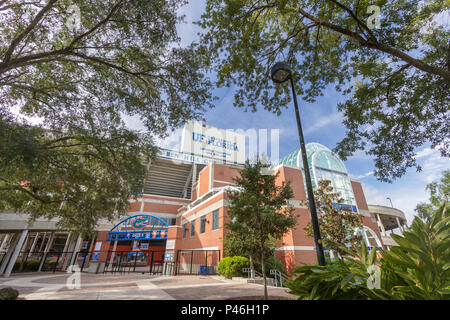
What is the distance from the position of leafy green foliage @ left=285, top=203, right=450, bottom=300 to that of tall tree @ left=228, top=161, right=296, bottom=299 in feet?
23.7

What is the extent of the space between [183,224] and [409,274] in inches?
1283

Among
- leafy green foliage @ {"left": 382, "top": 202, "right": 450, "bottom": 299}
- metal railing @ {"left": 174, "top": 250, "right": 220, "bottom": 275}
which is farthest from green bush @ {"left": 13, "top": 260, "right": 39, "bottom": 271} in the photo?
leafy green foliage @ {"left": 382, "top": 202, "right": 450, "bottom": 299}

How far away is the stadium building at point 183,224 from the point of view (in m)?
19.0

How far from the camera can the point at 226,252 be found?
1761cm

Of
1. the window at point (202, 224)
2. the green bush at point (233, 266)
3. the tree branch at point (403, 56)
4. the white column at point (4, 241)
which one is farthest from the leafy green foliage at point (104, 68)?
the white column at point (4, 241)

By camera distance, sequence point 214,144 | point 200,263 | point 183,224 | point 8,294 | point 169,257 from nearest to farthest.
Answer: point 8,294
point 169,257
point 200,263
point 183,224
point 214,144

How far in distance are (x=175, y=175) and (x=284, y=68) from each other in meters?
37.7

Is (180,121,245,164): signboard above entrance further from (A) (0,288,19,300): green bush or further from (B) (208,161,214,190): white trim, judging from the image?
(A) (0,288,19,300): green bush

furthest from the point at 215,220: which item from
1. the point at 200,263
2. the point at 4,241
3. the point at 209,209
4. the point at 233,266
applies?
the point at 4,241

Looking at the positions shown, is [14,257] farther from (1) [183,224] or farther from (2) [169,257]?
(1) [183,224]

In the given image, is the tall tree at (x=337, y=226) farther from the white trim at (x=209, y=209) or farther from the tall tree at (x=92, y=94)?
the tall tree at (x=92, y=94)

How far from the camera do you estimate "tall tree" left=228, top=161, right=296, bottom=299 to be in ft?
28.6

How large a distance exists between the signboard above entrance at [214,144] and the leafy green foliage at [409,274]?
129ft

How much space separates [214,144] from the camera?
43625 mm
